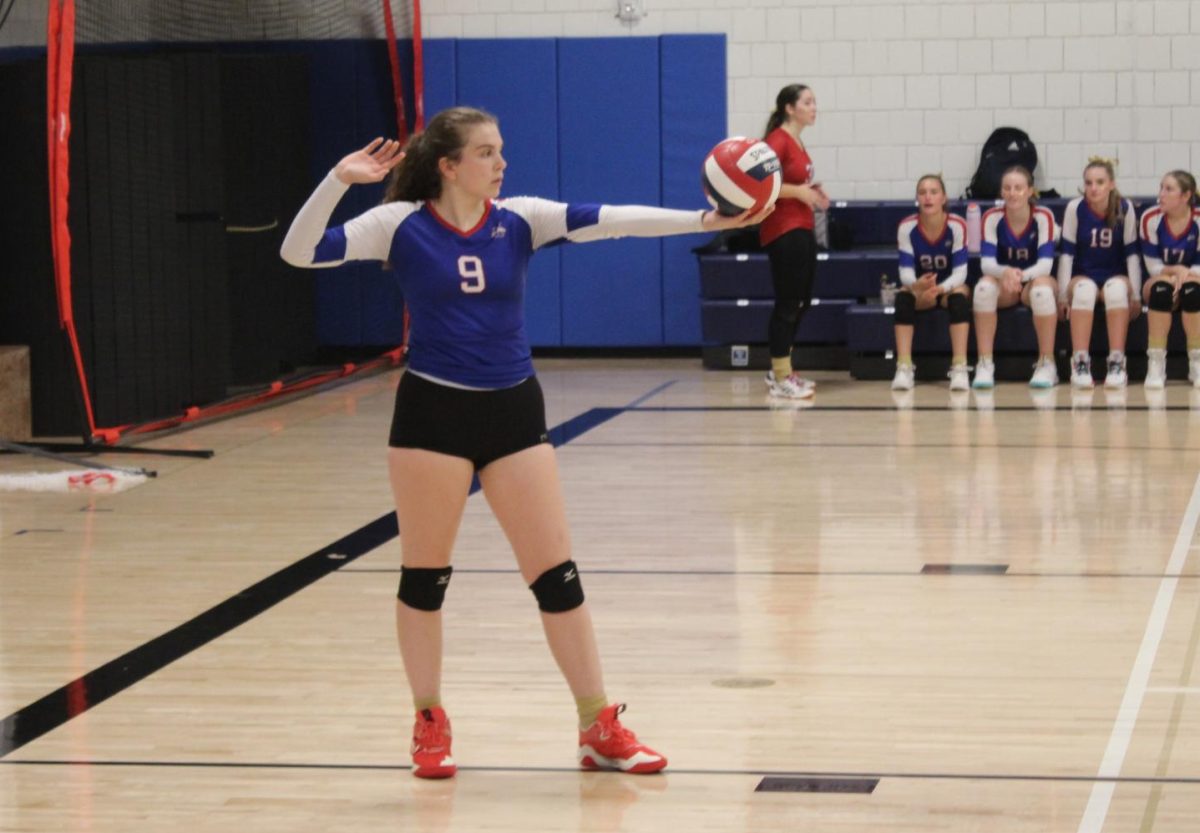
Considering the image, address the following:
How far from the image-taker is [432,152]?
13.6ft

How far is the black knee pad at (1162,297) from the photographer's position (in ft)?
36.8

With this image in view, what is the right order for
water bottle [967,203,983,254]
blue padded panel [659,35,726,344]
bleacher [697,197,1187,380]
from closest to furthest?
1. bleacher [697,197,1187,380]
2. water bottle [967,203,983,254]
3. blue padded panel [659,35,726,344]

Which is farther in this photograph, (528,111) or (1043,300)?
(528,111)

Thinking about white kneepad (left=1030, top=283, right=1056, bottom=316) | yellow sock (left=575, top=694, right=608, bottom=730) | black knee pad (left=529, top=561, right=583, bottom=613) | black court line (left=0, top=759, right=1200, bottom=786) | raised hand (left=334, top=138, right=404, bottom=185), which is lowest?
black court line (left=0, top=759, right=1200, bottom=786)

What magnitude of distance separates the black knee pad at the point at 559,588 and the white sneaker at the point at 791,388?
7.03m

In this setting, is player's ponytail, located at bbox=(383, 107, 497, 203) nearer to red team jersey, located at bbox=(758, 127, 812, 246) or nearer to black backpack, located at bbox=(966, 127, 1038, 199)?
red team jersey, located at bbox=(758, 127, 812, 246)

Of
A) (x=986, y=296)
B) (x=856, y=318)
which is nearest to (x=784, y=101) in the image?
(x=986, y=296)

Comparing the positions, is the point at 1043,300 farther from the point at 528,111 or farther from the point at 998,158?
the point at 528,111

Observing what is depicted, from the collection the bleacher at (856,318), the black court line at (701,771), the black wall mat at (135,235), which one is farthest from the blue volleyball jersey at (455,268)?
the bleacher at (856,318)

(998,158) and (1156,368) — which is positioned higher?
(998,158)

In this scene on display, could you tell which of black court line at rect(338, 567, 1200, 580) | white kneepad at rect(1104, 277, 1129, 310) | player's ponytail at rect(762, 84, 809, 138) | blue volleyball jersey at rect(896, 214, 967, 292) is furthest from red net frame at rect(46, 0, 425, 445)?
white kneepad at rect(1104, 277, 1129, 310)

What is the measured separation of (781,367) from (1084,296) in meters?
1.94

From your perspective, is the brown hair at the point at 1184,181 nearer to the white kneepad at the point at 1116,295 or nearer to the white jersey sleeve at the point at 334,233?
the white kneepad at the point at 1116,295

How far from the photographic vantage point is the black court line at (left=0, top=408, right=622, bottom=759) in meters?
4.68
